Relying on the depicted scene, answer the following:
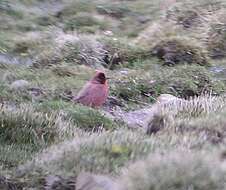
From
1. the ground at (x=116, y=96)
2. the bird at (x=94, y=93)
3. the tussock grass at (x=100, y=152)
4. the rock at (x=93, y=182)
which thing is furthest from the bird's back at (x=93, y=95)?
the rock at (x=93, y=182)

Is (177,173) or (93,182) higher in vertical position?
(177,173)

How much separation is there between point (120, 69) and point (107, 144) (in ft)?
25.0

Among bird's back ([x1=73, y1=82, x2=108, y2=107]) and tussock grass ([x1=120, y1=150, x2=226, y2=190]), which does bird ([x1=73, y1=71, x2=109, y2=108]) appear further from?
tussock grass ([x1=120, y1=150, x2=226, y2=190])

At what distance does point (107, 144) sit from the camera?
6.04m

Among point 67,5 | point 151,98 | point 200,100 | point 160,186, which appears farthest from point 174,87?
point 67,5

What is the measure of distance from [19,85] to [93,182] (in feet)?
18.5

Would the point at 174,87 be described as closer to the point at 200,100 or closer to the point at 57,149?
the point at 200,100

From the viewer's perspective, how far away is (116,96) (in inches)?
434

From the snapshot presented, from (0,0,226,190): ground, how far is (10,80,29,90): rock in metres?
0.03

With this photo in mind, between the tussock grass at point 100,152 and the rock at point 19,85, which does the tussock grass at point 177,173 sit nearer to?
the tussock grass at point 100,152

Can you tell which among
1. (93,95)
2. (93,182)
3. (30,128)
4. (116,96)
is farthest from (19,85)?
(93,182)

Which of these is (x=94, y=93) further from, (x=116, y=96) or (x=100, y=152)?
(x=100, y=152)

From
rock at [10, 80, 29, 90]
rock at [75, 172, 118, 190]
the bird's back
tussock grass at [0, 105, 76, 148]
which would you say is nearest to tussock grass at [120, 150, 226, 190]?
rock at [75, 172, 118, 190]

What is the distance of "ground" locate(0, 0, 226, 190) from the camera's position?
553 cm
